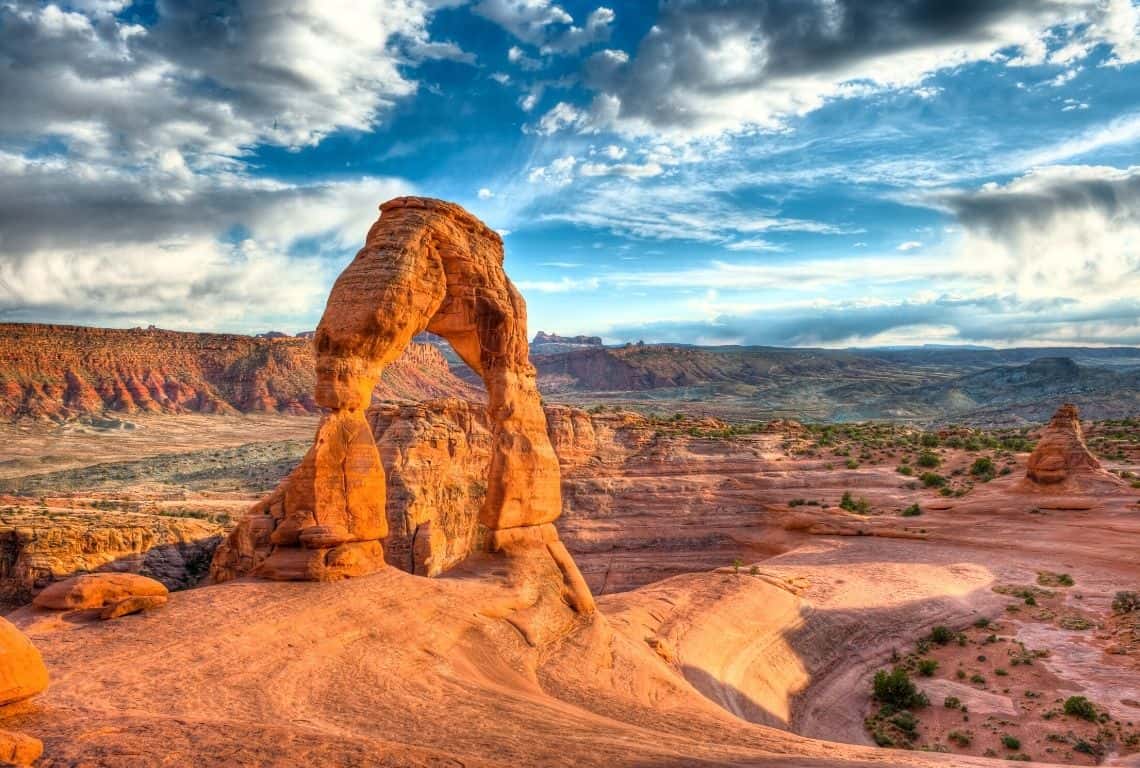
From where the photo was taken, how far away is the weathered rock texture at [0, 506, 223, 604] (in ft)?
49.9

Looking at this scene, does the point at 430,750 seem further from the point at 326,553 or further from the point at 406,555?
the point at 406,555

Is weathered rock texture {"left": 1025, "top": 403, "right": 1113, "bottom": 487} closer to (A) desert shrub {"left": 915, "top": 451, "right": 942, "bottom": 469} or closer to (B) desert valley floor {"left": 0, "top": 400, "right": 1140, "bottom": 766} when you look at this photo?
(B) desert valley floor {"left": 0, "top": 400, "right": 1140, "bottom": 766}

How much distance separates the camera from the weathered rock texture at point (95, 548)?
15219mm

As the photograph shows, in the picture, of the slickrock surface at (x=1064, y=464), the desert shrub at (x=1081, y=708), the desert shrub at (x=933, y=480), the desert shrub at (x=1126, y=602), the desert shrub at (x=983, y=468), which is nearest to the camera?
the desert shrub at (x=1081, y=708)

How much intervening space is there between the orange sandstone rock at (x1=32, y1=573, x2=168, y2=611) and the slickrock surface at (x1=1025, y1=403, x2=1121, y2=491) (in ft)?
105

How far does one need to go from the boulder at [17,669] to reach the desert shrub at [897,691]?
50.3 ft

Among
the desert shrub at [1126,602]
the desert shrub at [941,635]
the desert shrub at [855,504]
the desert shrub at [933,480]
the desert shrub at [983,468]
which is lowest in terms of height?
the desert shrub at [941,635]

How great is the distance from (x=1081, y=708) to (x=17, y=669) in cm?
1687

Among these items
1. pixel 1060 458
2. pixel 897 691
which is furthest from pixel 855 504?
pixel 897 691

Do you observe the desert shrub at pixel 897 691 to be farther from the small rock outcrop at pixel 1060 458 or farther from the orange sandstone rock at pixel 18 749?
the small rock outcrop at pixel 1060 458

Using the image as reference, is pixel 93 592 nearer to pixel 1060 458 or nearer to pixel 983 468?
pixel 1060 458

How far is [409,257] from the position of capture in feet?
42.9

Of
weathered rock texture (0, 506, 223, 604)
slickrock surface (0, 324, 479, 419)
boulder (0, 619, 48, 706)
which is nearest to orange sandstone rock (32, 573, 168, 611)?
boulder (0, 619, 48, 706)

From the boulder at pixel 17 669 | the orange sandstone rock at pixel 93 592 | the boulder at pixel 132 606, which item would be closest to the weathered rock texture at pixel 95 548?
the orange sandstone rock at pixel 93 592
